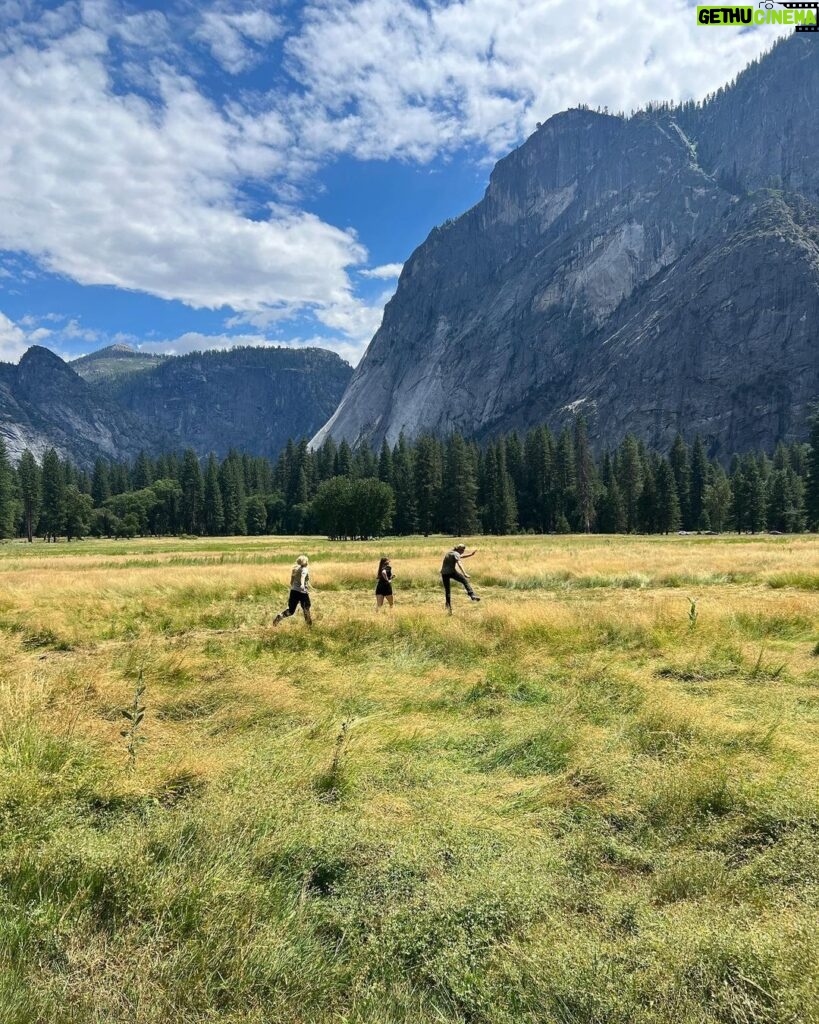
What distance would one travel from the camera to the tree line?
86.5m

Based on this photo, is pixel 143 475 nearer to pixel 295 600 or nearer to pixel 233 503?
pixel 233 503

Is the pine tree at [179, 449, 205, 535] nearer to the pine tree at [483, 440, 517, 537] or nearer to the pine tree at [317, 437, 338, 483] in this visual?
the pine tree at [317, 437, 338, 483]

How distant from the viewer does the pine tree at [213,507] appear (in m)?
110

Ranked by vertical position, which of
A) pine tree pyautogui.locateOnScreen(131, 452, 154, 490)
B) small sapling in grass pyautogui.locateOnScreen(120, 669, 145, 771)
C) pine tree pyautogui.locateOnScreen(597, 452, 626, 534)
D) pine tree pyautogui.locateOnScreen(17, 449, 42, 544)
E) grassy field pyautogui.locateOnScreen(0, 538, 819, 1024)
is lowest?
grassy field pyautogui.locateOnScreen(0, 538, 819, 1024)

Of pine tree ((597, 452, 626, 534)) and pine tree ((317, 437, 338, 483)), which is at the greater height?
pine tree ((317, 437, 338, 483))

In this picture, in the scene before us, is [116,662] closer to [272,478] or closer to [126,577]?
[126,577]

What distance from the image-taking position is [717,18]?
21.1 m

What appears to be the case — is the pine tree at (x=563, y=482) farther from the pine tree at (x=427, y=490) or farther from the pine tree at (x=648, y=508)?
the pine tree at (x=427, y=490)

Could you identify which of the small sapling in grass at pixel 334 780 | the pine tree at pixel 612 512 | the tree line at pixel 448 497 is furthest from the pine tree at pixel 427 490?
the small sapling in grass at pixel 334 780

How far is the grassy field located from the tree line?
76.5 metres

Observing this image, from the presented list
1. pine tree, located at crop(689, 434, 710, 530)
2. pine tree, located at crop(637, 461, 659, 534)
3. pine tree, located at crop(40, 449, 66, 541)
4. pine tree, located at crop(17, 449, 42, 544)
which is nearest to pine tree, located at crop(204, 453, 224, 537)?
pine tree, located at crop(40, 449, 66, 541)

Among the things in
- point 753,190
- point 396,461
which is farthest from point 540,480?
point 753,190

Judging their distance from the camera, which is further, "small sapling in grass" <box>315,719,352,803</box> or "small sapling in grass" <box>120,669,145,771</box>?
"small sapling in grass" <box>120,669,145,771</box>

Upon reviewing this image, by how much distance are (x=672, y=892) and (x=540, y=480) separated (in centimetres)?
9837
